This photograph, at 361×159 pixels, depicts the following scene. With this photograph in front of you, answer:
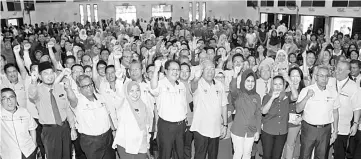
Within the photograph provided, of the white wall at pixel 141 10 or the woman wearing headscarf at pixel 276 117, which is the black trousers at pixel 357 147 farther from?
the white wall at pixel 141 10

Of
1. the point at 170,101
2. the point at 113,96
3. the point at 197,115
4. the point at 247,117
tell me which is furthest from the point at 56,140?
the point at 247,117

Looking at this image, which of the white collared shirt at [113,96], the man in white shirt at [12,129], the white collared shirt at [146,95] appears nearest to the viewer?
the man in white shirt at [12,129]

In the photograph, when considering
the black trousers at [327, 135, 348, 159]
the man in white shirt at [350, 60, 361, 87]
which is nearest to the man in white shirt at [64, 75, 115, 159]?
the black trousers at [327, 135, 348, 159]

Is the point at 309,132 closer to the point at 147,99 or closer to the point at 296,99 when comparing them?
the point at 296,99

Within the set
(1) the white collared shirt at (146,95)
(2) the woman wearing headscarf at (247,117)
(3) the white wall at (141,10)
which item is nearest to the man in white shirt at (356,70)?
(2) the woman wearing headscarf at (247,117)

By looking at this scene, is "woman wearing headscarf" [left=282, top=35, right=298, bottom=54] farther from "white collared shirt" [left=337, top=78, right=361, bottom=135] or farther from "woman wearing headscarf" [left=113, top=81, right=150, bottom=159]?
"woman wearing headscarf" [left=113, top=81, right=150, bottom=159]

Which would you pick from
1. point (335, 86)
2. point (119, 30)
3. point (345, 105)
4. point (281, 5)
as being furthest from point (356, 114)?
point (281, 5)

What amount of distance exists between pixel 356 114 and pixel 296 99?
40.6 inches

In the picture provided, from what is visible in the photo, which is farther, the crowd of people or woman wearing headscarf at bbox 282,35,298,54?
woman wearing headscarf at bbox 282,35,298,54

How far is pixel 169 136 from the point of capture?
4086 millimetres

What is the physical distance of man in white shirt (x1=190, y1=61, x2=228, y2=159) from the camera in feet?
13.4

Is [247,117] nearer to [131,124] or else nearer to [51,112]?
[131,124]

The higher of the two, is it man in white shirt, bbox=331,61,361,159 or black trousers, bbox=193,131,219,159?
man in white shirt, bbox=331,61,361,159

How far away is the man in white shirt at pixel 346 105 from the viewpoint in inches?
170
